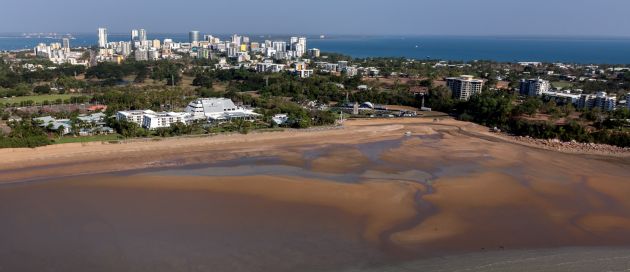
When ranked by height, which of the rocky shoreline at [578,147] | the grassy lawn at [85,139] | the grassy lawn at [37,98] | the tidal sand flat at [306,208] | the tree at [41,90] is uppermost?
the tree at [41,90]

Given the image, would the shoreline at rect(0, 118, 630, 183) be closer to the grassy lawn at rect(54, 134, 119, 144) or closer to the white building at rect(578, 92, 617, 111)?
the grassy lawn at rect(54, 134, 119, 144)

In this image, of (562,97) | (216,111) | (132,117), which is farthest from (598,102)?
(132,117)

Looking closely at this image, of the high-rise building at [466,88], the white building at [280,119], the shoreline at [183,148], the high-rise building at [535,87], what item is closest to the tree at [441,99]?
the high-rise building at [466,88]

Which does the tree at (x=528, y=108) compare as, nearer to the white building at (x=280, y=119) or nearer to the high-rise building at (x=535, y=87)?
the high-rise building at (x=535, y=87)

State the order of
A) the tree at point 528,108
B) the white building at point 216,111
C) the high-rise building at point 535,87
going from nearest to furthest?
1. the white building at point 216,111
2. the tree at point 528,108
3. the high-rise building at point 535,87

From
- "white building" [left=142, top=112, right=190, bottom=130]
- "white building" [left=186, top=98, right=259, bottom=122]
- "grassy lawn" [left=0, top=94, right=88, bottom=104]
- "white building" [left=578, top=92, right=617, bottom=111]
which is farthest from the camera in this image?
"grassy lawn" [left=0, top=94, right=88, bottom=104]

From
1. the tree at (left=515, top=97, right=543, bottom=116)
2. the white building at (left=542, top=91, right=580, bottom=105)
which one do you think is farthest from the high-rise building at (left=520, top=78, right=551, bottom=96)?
the tree at (left=515, top=97, right=543, bottom=116)
